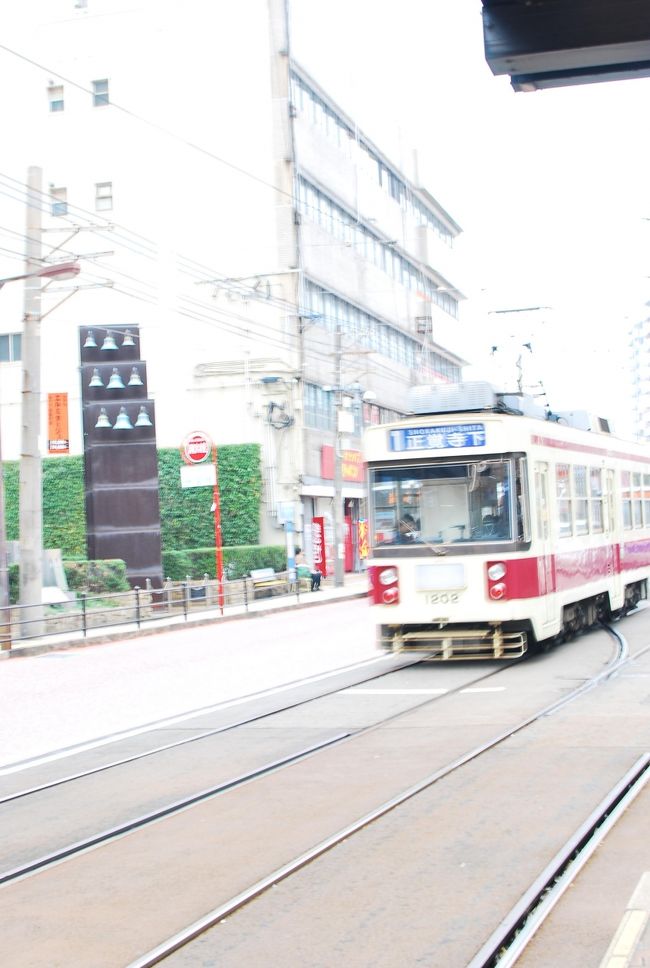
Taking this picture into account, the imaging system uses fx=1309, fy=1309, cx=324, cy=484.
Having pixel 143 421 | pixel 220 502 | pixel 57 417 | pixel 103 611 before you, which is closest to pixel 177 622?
pixel 103 611

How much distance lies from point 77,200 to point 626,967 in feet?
156

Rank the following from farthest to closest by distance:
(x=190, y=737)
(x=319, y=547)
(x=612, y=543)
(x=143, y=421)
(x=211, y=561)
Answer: (x=211, y=561), (x=319, y=547), (x=143, y=421), (x=612, y=543), (x=190, y=737)

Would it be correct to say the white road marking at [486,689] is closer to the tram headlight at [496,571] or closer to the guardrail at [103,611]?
the tram headlight at [496,571]

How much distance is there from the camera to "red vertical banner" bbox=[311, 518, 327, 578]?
4328 centimetres

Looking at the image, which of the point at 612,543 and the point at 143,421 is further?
the point at 143,421

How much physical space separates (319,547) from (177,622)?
1485 cm

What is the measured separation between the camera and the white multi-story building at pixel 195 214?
158ft

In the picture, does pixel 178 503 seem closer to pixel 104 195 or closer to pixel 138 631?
pixel 104 195

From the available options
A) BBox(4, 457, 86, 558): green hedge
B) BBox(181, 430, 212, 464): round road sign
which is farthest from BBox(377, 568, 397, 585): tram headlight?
BBox(4, 457, 86, 558): green hedge

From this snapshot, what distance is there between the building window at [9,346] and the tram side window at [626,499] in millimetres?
32790

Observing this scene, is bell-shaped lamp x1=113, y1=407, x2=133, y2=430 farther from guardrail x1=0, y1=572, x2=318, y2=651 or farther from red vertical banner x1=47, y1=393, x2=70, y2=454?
guardrail x1=0, y1=572, x2=318, y2=651

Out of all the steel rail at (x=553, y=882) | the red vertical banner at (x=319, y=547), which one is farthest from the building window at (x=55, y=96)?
the steel rail at (x=553, y=882)

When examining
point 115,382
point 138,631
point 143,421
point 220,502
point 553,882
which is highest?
point 115,382

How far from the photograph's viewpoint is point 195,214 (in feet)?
161
